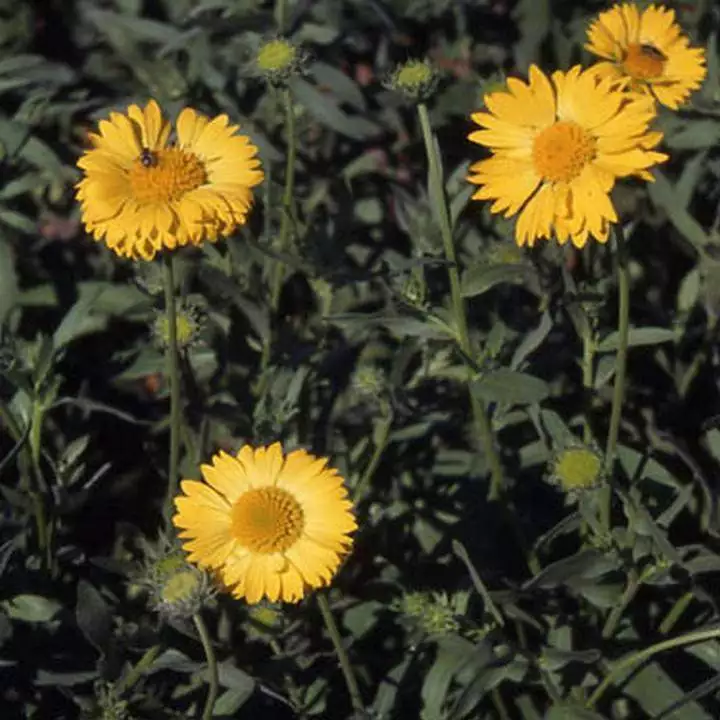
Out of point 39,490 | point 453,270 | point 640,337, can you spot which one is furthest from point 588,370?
point 39,490

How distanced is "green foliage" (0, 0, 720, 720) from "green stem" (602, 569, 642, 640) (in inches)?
0.4

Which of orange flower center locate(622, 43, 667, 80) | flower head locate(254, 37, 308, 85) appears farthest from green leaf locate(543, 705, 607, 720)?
flower head locate(254, 37, 308, 85)

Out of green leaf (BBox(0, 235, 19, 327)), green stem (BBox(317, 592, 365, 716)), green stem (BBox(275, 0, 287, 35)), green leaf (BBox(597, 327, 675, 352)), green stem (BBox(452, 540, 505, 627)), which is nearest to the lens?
green stem (BBox(317, 592, 365, 716))

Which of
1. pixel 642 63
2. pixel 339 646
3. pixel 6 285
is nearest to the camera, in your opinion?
pixel 339 646

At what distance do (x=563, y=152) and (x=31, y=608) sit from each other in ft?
3.11

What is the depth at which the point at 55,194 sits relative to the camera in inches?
120

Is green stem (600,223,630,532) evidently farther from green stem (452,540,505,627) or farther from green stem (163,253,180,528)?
green stem (163,253,180,528)

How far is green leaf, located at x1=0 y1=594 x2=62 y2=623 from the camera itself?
209 cm

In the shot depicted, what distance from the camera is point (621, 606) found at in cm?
209

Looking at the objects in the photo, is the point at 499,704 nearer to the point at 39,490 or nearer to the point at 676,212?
the point at 39,490

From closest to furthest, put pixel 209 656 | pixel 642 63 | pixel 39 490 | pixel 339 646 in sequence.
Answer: pixel 209 656
pixel 339 646
pixel 642 63
pixel 39 490

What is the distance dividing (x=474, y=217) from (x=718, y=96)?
1.70 feet

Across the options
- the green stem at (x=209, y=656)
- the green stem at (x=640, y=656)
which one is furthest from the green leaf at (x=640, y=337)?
the green stem at (x=209, y=656)

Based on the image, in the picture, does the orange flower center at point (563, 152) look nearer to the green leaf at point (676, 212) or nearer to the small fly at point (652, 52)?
the small fly at point (652, 52)
